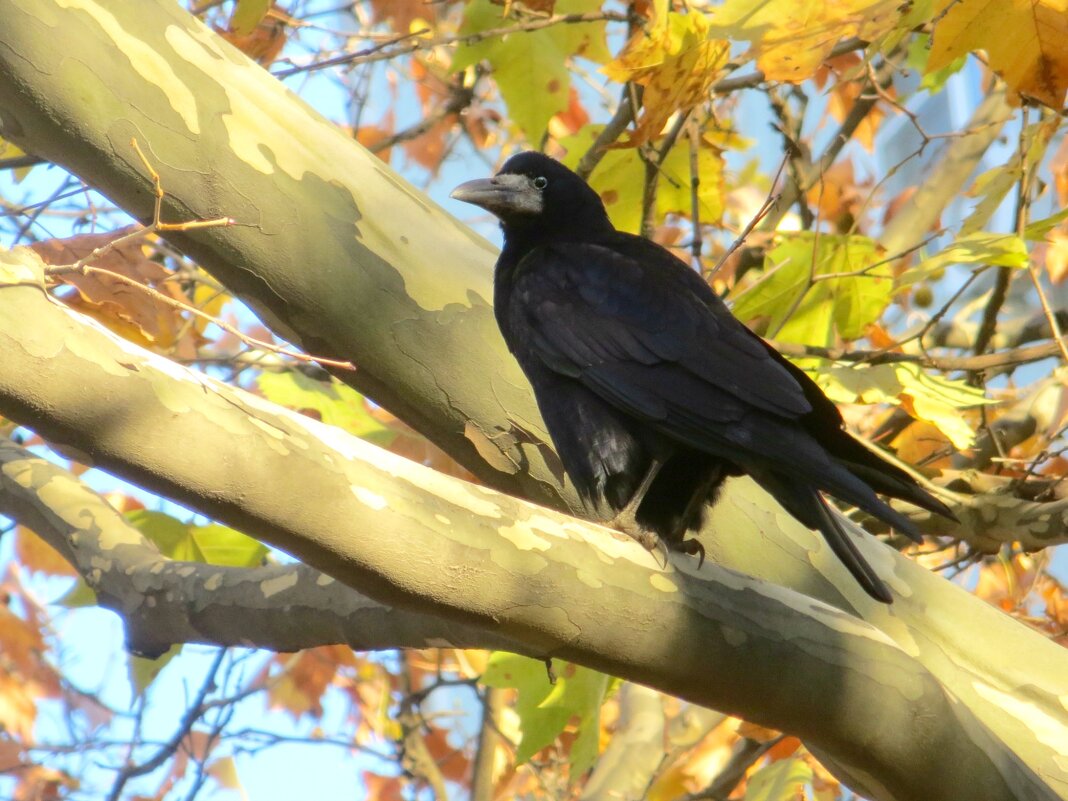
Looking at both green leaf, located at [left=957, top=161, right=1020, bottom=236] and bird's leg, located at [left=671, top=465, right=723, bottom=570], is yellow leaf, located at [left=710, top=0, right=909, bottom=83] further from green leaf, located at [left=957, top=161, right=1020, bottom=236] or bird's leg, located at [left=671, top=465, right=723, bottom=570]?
bird's leg, located at [left=671, top=465, right=723, bottom=570]

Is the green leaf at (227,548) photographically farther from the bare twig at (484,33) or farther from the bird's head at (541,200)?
the bare twig at (484,33)

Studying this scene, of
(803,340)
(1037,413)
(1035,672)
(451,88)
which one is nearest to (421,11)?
(451,88)

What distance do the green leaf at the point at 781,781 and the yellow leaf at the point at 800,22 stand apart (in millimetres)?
1684

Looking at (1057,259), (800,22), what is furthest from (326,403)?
(1057,259)

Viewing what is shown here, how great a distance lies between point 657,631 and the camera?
2004 millimetres

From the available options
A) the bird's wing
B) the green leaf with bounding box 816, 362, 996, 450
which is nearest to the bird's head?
the bird's wing

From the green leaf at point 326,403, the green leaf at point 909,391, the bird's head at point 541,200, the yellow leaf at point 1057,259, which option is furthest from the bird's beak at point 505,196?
the yellow leaf at point 1057,259

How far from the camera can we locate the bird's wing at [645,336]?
2.79m

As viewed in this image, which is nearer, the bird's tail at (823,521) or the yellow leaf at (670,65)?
the bird's tail at (823,521)

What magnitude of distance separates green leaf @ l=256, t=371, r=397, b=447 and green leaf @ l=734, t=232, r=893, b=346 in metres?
1.15

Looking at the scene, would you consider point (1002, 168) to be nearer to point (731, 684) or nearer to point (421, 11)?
point (731, 684)

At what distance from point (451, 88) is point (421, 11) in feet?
1.09

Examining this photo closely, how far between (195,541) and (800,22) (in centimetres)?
217

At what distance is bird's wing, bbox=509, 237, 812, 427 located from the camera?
2791 mm
